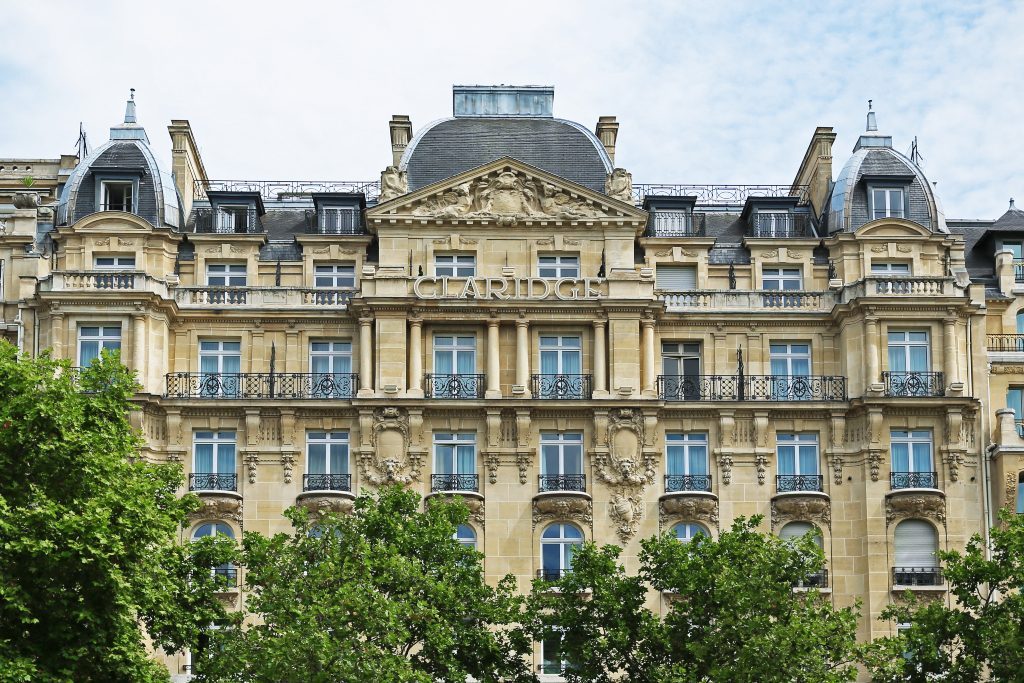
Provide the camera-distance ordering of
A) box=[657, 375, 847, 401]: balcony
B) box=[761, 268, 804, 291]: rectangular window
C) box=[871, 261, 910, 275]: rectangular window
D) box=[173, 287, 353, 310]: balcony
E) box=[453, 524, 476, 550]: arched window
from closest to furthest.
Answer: box=[453, 524, 476, 550]: arched window < box=[657, 375, 847, 401]: balcony < box=[173, 287, 353, 310]: balcony < box=[871, 261, 910, 275]: rectangular window < box=[761, 268, 804, 291]: rectangular window

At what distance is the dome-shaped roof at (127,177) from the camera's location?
70562 millimetres

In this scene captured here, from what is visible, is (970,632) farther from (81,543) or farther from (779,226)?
(81,543)

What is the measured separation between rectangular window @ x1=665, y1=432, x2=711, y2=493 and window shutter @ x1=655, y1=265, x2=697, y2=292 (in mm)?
5111

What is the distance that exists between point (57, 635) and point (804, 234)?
1130 inches

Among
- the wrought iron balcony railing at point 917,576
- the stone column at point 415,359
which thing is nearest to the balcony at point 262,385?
the stone column at point 415,359

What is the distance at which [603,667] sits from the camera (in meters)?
59.8

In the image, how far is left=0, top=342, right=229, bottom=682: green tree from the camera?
177 feet

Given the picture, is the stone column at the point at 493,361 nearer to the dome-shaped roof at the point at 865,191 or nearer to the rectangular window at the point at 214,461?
the rectangular window at the point at 214,461

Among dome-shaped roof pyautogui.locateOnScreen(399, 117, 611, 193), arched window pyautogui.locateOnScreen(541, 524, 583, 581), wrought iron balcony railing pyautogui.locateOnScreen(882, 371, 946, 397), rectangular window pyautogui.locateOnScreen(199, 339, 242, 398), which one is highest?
dome-shaped roof pyautogui.locateOnScreen(399, 117, 611, 193)

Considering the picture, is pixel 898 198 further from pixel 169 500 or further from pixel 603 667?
pixel 169 500

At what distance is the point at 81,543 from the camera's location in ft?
177

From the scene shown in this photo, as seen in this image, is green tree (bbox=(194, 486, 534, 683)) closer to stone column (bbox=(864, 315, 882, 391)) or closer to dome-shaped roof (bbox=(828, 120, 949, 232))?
stone column (bbox=(864, 315, 882, 391))

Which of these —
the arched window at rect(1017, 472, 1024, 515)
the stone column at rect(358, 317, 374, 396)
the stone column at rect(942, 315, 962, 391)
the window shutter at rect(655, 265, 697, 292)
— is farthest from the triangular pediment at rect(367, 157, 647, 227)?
the arched window at rect(1017, 472, 1024, 515)

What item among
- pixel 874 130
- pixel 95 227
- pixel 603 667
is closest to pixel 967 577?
pixel 603 667
